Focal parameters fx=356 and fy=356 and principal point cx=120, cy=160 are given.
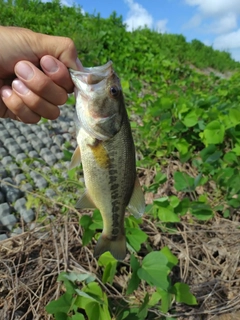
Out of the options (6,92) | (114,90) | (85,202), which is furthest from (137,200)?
(6,92)

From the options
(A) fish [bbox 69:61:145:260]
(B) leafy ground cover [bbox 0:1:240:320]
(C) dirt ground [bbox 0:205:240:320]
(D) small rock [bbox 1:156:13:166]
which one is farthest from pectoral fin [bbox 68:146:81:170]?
(D) small rock [bbox 1:156:13:166]

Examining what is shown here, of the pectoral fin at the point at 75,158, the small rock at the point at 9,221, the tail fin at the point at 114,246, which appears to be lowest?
the small rock at the point at 9,221

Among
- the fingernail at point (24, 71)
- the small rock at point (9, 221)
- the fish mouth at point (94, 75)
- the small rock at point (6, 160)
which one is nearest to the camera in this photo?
the fish mouth at point (94, 75)

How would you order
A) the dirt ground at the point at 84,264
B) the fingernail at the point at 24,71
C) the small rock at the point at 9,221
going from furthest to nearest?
the small rock at the point at 9,221 < the dirt ground at the point at 84,264 < the fingernail at the point at 24,71

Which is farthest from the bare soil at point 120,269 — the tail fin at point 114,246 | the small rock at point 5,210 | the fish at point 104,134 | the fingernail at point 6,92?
the fingernail at point 6,92

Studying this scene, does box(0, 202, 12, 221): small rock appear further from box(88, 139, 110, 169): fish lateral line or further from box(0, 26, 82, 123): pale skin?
box(88, 139, 110, 169): fish lateral line

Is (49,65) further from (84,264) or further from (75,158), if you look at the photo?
(84,264)

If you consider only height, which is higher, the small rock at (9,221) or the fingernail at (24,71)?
the fingernail at (24,71)

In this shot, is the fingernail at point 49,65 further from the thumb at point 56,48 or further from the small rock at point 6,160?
the small rock at point 6,160
